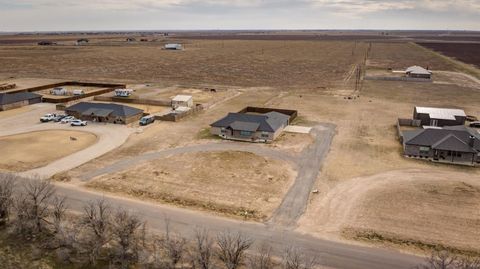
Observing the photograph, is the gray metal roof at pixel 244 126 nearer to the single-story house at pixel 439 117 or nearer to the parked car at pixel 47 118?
the single-story house at pixel 439 117

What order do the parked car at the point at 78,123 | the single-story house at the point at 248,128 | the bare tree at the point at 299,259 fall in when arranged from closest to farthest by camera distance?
1. the bare tree at the point at 299,259
2. the single-story house at the point at 248,128
3. the parked car at the point at 78,123

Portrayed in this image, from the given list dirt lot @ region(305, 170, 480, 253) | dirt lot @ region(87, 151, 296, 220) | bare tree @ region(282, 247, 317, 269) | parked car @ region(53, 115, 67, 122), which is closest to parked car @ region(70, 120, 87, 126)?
parked car @ region(53, 115, 67, 122)

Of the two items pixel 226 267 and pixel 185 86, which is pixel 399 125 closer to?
pixel 226 267

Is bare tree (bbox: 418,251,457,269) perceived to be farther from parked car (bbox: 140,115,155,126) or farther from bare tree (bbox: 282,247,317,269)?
parked car (bbox: 140,115,155,126)

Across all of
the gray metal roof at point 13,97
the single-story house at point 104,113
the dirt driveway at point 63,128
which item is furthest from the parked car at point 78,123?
the gray metal roof at point 13,97

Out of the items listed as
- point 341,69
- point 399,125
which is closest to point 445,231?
point 399,125

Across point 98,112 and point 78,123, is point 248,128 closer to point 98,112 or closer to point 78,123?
Answer: point 98,112

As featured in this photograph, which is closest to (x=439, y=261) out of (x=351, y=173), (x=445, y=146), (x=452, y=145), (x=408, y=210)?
(x=408, y=210)
